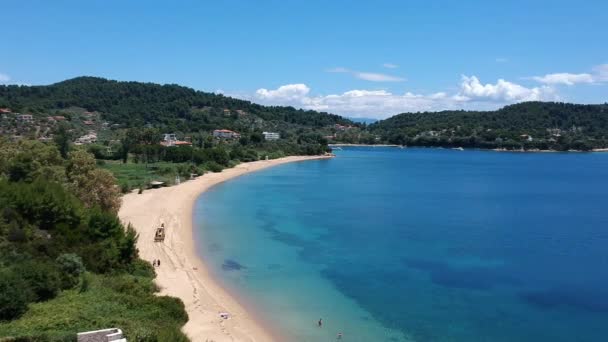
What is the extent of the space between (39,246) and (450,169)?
83.0 m

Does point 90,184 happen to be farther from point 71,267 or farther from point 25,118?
point 25,118

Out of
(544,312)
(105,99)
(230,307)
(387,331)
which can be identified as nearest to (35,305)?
(230,307)

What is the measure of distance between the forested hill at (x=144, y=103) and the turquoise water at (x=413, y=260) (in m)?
85.7

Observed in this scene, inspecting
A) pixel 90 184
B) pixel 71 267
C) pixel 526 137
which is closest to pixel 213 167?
pixel 90 184

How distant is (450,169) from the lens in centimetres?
9612

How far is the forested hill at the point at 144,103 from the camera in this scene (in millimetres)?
138875

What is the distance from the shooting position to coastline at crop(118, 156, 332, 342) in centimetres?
1948

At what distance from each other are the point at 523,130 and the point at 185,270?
16473 cm

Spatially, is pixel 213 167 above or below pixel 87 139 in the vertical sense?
below

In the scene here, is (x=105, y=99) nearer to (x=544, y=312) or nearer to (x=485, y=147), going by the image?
(x=485, y=147)

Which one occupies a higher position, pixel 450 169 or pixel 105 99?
pixel 105 99

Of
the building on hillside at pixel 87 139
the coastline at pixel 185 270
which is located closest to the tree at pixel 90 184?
the coastline at pixel 185 270

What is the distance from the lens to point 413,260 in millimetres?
31609

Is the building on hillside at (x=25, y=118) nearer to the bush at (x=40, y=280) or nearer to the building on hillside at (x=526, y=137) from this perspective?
the bush at (x=40, y=280)
